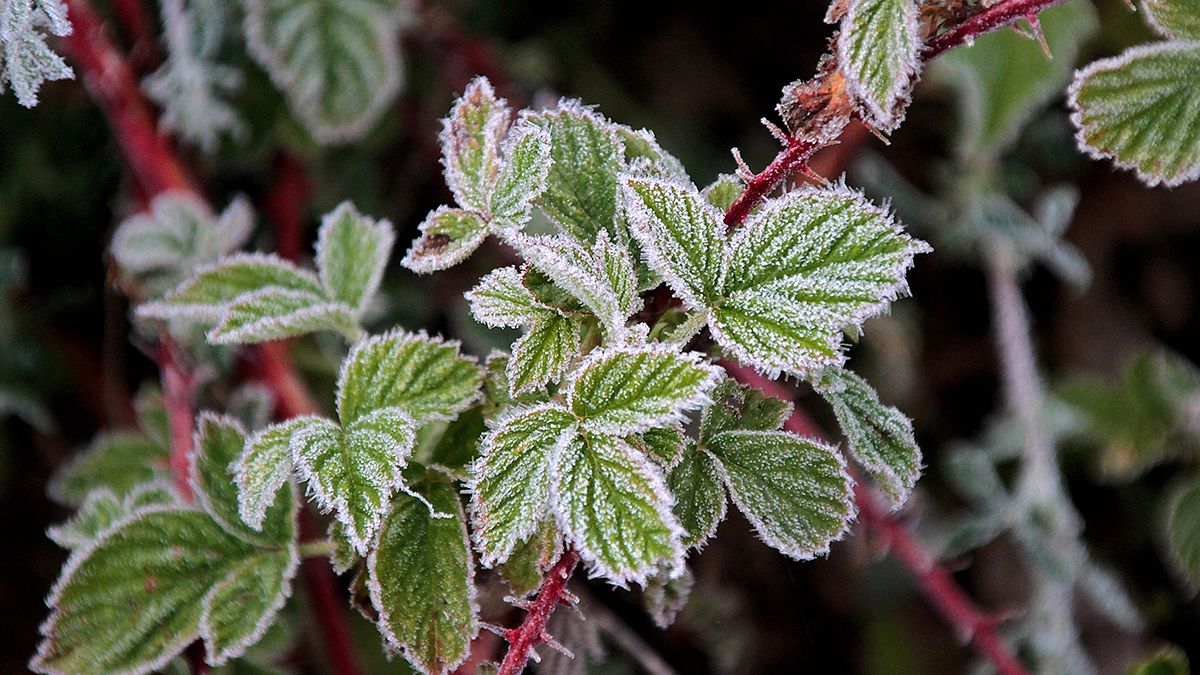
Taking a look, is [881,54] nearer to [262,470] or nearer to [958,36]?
[958,36]

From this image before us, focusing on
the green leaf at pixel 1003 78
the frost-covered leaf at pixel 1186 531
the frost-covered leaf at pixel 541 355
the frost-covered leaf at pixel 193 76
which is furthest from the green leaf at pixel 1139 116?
the frost-covered leaf at pixel 193 76

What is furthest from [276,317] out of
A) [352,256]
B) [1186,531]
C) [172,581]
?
[1186,531]

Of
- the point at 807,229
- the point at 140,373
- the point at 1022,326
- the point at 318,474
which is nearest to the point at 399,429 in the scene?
the point at 318,474

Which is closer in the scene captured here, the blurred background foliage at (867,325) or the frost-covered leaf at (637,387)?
the frost-covered leaf at (637,387)

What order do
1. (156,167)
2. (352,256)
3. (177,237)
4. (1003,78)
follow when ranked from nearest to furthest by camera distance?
1. (352,256)
2. (177,237)
3. (156,167)
4. (1003,78)

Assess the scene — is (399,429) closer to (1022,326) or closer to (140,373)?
(140,373)

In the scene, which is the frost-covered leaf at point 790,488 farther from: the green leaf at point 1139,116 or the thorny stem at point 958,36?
the green leaf at point 1139,116

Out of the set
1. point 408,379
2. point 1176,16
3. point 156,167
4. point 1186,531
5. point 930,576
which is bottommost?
point 1186,531
